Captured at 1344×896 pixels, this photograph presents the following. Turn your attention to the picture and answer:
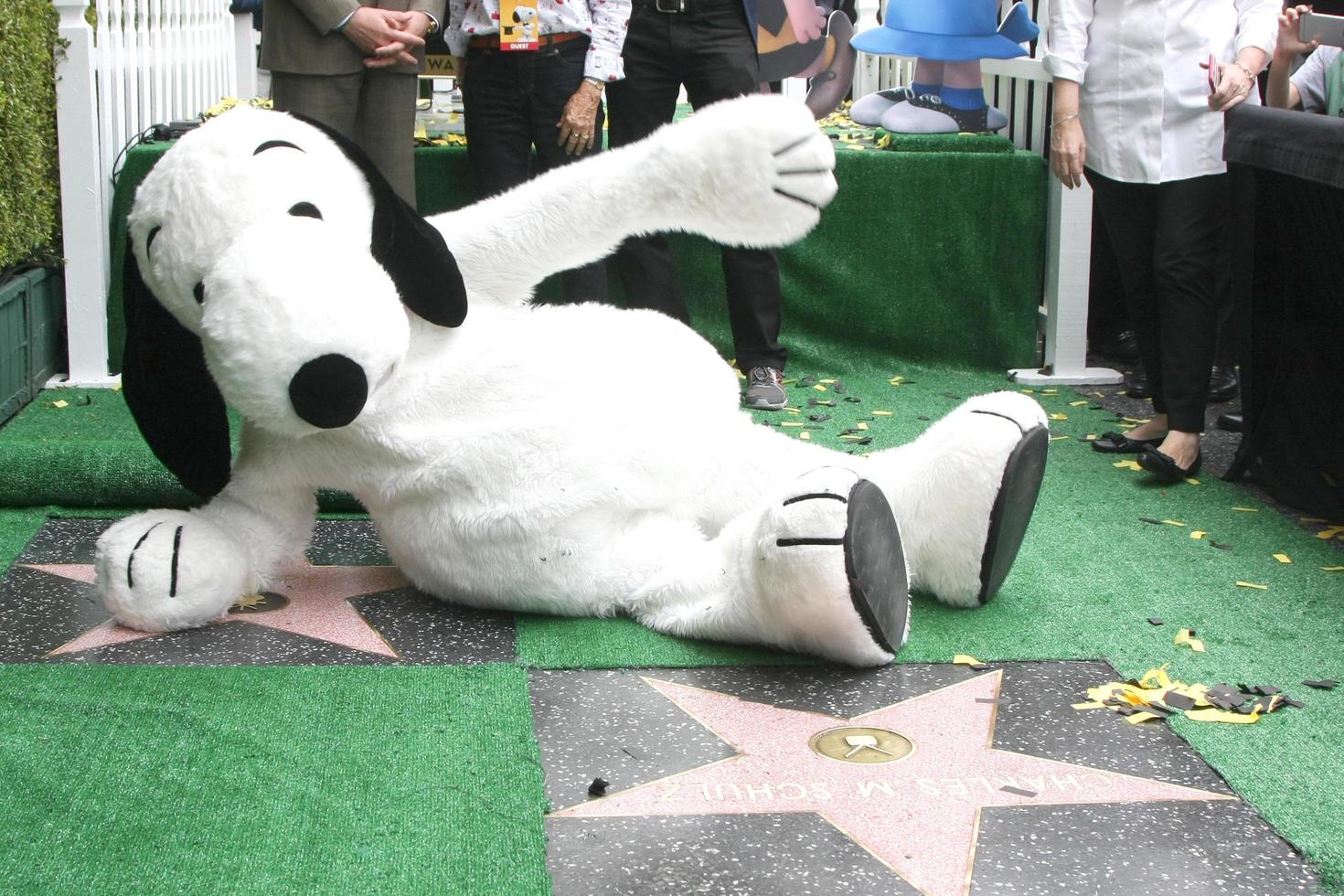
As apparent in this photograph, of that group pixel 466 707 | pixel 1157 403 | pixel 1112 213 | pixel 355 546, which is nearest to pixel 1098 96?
pixel 1112 213

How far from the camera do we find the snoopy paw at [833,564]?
2012 mm

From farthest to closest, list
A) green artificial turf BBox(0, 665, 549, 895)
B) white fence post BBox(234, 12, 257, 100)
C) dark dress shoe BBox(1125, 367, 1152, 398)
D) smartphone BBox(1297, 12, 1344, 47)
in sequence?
white fence post BBox(234, 12, 257, 100) → dark dress shoe BBox(1125, 367, 1152, 398) → smartphone BBox(1297, 12, 1344, 47) → green artificial turf BBox(0, 665, 549, 895)

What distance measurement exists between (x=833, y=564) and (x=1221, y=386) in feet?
9.10

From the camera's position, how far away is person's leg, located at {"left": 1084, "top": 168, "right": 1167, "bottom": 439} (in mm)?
3568

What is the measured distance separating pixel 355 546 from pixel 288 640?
56 centimetres

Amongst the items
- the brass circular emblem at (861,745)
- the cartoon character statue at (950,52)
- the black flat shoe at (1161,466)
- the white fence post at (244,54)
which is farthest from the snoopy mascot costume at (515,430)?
the white fence post at (244,54)

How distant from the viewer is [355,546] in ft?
9.44

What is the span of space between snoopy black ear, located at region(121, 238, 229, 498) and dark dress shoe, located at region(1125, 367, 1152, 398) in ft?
10.0

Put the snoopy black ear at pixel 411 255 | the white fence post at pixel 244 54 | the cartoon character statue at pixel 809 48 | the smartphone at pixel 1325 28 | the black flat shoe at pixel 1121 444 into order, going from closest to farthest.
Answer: the snoopy black ear at pixel 411 255, the smartphone at pixel 1325 28, the black flat shoe at pixel 1121 444, the cartoon character statue at pixel 809 48, the white fence post at pixel 244 54

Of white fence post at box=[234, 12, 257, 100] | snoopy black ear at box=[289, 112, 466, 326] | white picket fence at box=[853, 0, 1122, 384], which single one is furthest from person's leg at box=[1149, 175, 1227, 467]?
white fence post at box=[234, 12, 257, 100]

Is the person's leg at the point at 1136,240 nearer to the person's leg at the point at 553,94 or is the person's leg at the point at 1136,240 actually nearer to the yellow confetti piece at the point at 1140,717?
the person's leg at the point at 553,94

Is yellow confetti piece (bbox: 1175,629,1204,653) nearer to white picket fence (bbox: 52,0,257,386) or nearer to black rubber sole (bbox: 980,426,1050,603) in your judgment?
black rubber sole (bbox: 980,426,1050,603)

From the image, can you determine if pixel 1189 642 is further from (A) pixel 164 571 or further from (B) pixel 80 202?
(B) pixel 80 202

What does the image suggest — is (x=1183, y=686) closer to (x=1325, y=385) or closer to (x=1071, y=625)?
(x=1071, y=625)
